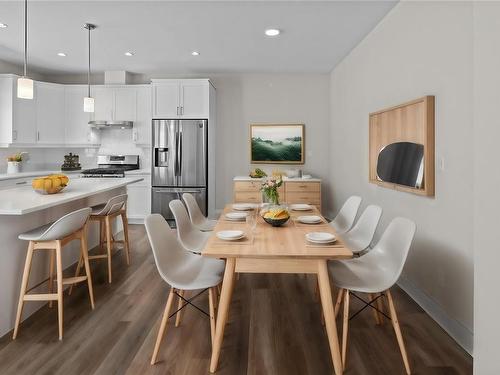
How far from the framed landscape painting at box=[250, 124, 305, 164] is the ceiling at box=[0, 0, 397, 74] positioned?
1.02 metres

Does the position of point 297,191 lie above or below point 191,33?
below

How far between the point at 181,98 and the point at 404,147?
A: 386cm

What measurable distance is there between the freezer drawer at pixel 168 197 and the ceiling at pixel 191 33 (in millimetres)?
2053

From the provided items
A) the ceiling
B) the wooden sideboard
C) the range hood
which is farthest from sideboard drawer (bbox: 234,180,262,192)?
the range hood

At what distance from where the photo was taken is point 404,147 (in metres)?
3.16

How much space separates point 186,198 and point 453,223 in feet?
8.01

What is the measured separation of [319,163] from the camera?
253 inches

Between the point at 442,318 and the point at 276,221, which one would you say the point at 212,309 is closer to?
the point at 276,221

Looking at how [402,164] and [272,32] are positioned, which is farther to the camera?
[272,32]

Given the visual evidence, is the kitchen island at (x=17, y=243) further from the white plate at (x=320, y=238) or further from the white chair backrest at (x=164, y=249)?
the white plate at (x=320, y=238)

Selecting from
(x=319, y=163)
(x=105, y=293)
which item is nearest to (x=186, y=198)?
(x=105, y=293)

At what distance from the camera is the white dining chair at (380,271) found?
6.85 ft

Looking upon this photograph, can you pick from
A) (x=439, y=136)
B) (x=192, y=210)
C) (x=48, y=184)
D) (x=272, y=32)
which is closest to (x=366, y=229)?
(x=439, y=136)

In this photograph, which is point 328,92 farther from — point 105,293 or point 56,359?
point 56,359
